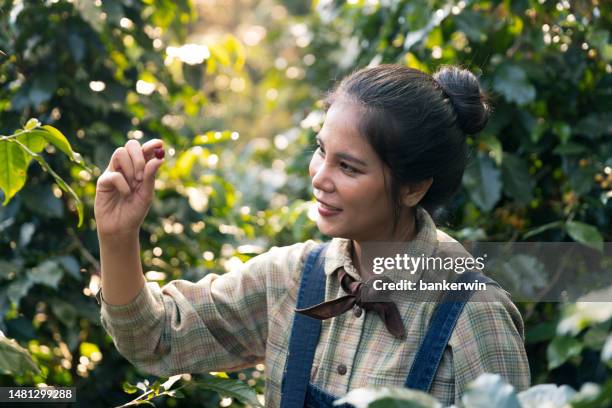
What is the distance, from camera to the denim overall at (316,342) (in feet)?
4.33

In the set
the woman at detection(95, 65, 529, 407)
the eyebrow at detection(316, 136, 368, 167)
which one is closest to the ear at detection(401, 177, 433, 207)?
the woman at detection(95, 65, 529, 407)

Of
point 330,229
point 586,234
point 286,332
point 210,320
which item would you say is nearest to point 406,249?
point 330,229

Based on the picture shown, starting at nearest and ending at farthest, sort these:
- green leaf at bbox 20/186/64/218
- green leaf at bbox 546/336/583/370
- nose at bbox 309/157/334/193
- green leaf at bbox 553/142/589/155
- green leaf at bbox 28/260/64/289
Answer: nose at bbox 309/157/334/193
green leaf at bbox 546/336/583/370
green leaf at bbox 28/260/64/289
green leaf at bbox 20/186/64/218
green leaf at bbox 553/142/589/155

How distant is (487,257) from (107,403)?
991 millimetres

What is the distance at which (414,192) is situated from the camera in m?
1.47

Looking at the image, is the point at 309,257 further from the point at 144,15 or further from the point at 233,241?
the point at 144,15

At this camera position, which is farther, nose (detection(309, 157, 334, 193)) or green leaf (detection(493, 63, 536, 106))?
green leaf (detection(493, 63, 536, 106))

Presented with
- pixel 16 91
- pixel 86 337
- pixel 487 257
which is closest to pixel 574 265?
pixel 487 257

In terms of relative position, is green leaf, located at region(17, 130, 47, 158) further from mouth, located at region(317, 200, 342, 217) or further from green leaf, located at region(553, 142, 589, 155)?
green leaf, located at region(553, 142, 589, 155)

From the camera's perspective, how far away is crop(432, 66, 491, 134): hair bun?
1.46 metres

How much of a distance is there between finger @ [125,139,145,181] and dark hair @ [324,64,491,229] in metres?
0.36

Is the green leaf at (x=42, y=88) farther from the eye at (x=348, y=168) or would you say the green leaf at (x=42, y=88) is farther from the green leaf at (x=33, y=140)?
the eye at (x=348, y=168)

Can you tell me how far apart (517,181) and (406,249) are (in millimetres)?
714

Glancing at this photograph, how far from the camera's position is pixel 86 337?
2078mm
